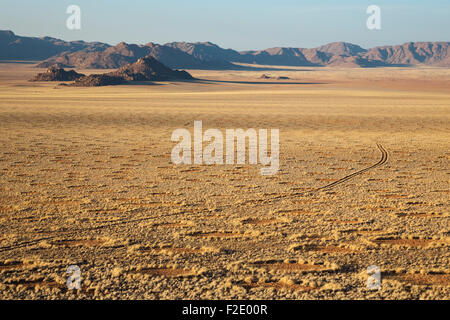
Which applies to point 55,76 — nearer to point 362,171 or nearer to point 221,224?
point 362,171

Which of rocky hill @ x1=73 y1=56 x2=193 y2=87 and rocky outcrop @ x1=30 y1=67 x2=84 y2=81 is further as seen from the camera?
rocky outcrop @ x1=30 y1=67 x2=84 y2=81

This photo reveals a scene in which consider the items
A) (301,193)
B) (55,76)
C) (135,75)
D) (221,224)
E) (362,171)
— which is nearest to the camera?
(221,224)

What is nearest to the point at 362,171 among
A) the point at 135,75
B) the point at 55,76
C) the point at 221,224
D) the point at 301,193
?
the point at 301,193

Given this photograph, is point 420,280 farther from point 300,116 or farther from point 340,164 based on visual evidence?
point 300,116

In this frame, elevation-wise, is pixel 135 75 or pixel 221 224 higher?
pixel 135 75

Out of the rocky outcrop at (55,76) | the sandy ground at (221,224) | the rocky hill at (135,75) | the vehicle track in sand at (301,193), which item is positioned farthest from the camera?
the rocky outcrop at (55,76)

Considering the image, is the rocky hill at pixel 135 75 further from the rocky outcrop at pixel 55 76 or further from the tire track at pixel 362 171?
the tire track at pixel 362 171

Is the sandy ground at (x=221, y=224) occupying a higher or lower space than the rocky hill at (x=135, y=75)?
lower

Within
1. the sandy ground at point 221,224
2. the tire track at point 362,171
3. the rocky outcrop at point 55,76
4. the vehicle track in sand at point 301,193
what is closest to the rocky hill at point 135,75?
the rocky outcrop at point 55,76

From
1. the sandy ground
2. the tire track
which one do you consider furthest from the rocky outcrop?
the tire track

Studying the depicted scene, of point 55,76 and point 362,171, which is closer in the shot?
point 362,171

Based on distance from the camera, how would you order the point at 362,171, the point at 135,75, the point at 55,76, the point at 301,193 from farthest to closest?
the point at 135,75
the point at 55,76
the point at 362,171
the point at 301,193

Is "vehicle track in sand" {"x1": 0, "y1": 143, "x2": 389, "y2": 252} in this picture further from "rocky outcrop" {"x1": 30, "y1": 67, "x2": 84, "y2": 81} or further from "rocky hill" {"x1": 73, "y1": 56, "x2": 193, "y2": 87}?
"rocky outcrop" {"x1": 30, "y1": 67, "x2": 84, "y2": 81}
